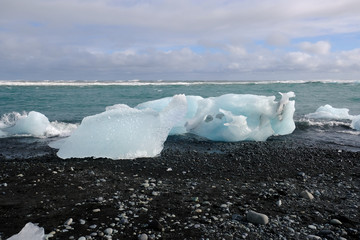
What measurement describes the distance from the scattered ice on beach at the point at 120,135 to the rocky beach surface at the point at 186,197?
314mm

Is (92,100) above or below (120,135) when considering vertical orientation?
below

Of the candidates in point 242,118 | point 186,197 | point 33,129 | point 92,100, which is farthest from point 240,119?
point 92,100

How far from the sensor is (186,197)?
12.7 ft

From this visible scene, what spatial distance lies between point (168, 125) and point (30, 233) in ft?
13.3

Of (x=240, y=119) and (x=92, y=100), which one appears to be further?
(x=92, y=100)

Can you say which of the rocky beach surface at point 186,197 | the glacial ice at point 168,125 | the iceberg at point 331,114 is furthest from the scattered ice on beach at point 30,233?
the iceberg at point 331,114

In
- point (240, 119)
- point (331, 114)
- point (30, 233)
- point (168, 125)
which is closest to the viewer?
point (30, 233)

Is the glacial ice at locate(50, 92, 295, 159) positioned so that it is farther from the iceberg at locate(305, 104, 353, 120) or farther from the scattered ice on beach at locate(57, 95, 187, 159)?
the iceberg at locate(305, 104, 353, 120)

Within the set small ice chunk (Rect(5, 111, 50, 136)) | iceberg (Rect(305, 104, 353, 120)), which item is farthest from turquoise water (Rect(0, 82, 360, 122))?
small ice chunk (Rect(5, 111, 50, 136))

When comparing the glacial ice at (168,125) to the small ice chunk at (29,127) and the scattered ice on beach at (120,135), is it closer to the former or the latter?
the scattered ice on beach at (120,135)

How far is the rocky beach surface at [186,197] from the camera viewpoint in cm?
303

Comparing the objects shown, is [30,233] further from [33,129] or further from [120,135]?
[33,129]

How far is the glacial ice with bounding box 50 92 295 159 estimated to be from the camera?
20.1 ft

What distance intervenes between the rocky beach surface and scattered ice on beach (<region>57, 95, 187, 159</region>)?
314 mm
